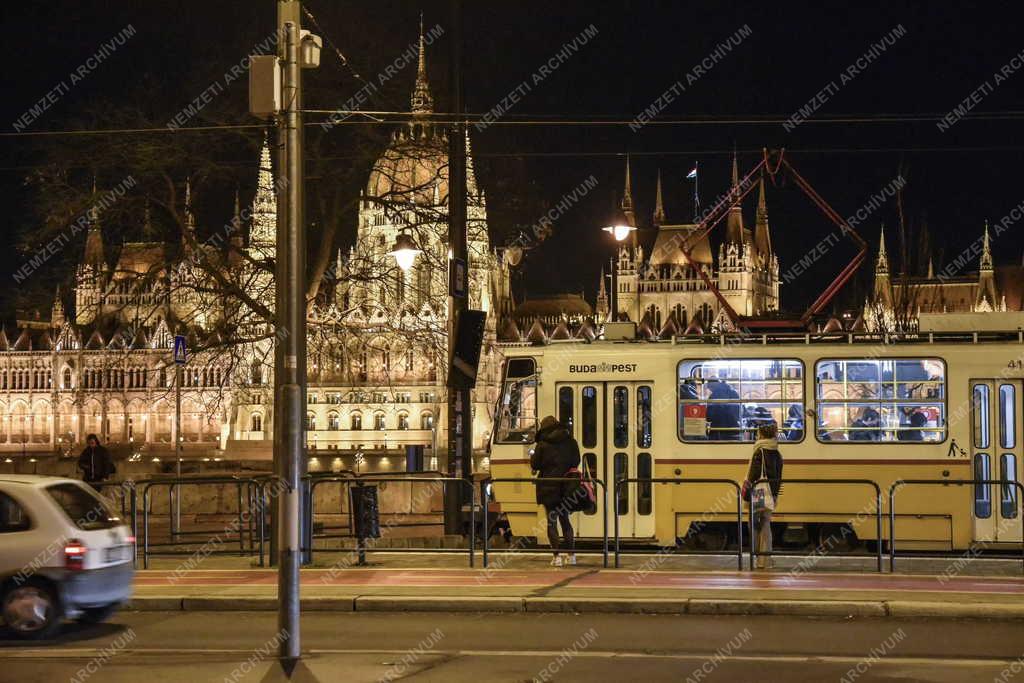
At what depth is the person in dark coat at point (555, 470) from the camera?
18016 millimetres

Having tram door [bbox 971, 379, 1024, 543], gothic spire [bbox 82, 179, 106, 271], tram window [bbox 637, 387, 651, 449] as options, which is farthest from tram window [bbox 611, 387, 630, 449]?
gothic spire [bbox 82, 179, 106, 271]

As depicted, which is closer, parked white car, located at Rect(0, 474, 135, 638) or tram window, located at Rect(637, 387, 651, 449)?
parked white car, located at Rect(0, 474, 135, 638)

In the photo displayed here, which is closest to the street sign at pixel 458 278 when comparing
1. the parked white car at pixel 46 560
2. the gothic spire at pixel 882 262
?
the parked white car at pixel 46 560

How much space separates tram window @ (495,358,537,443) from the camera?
2133cm

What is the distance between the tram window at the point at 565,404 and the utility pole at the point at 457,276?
143cm

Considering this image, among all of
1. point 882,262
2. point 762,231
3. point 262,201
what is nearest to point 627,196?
point 762,231

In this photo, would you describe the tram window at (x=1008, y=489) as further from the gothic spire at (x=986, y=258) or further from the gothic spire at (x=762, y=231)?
the gothic spire at (x=762, y=231)

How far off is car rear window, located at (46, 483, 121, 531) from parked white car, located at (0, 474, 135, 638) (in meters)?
0.01

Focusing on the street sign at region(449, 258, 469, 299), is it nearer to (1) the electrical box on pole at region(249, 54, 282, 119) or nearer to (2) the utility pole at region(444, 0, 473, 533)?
(2) the utility pole at region(444, 0, 473, 533)

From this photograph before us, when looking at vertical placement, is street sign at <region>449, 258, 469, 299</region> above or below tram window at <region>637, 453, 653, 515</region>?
above

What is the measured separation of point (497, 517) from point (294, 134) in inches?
501

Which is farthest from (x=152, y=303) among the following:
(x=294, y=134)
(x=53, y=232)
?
(x=294, y=134)

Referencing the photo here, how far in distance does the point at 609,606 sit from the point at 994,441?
7.88 m

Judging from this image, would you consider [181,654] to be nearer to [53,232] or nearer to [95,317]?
[53,232]
